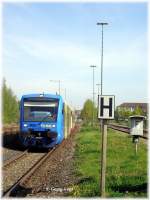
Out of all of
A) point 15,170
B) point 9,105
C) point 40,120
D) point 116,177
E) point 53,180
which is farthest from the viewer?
point 9,105

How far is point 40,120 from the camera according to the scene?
77.6 ft

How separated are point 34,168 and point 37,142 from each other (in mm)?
7909

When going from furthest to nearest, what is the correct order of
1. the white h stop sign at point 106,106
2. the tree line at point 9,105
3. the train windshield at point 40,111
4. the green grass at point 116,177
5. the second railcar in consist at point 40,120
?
1. the tree line at point 9,105
2. the train windshield at point 40,111
3. the second railcar in consist at point 40,120
4. the green grass at point 116,177
5. the white h stop sign at point 106,106

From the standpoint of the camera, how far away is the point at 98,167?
15.4 meters

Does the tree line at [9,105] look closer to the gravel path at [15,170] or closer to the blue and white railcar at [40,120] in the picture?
the blue and white railcar at [40,120]

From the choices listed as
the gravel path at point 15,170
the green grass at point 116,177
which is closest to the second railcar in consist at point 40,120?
the gravel path at point 15,170

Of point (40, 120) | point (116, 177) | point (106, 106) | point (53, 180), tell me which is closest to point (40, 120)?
point (40, 120)

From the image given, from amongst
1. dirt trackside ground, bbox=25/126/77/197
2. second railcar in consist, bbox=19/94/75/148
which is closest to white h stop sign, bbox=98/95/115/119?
dirt trackside ground, bbox=25/126/77/197

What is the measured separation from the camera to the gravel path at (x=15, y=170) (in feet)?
43.4

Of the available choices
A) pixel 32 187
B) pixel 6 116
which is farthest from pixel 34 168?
pixel 6 116

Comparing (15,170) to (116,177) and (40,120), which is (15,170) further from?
(40,120)

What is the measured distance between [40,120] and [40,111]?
1.64ft

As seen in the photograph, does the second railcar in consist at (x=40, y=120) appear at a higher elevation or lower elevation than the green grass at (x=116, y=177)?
higher

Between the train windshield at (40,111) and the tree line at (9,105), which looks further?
the tree line at (9,105)
